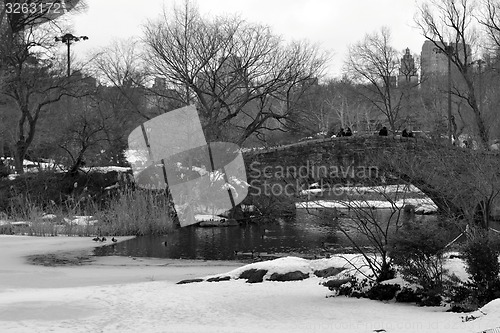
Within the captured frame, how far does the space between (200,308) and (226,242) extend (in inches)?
494

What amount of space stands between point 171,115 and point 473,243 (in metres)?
26.1

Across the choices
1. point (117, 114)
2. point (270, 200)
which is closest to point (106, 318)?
point (270, 200)

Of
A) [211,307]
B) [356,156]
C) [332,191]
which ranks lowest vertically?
[211,307]

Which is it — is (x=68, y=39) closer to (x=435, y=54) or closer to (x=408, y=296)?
(x=408, y=296)

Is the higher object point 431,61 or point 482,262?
point 431,61

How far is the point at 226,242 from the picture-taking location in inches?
870

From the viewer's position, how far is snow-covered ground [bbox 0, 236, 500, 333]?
8125 mm

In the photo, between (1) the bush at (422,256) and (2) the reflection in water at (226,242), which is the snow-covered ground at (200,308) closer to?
(1) the bush at (422,256)

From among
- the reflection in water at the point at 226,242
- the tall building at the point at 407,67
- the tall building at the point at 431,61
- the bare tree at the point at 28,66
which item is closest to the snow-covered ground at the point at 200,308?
the reflection in water at the point at 226,242

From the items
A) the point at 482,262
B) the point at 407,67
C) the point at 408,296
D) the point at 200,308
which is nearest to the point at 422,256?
the point at 408,296

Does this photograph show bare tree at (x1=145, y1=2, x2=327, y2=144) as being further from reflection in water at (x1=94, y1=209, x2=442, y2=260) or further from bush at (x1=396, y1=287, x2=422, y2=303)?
bush at (x1=396, y1=287, x2=422, y2=303)

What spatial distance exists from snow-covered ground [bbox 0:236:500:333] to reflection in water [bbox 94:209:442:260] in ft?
17.6

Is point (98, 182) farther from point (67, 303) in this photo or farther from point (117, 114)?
point (67, 303)

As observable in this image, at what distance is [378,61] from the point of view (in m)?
49.5
